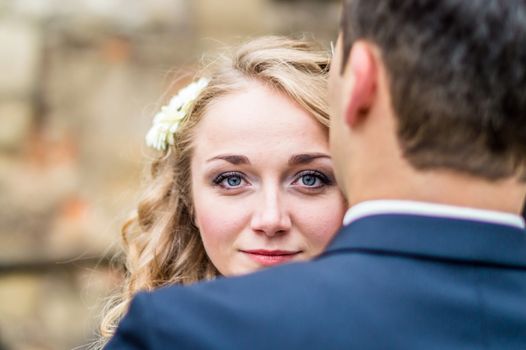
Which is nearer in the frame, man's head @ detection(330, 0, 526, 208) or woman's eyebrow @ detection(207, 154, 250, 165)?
man's head @ detection(330, 0, 526, 208)

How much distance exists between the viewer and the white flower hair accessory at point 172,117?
3139 millimetres

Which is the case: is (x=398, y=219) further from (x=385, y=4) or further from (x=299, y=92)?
(x=299, y=92)

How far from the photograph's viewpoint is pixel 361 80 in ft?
5.64

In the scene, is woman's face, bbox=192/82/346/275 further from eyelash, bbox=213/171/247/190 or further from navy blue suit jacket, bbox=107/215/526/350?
navy blue suit jacket, bbox=107/215/526/350

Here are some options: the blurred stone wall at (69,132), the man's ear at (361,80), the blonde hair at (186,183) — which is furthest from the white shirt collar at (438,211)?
the blurred stone wall at (69,132)

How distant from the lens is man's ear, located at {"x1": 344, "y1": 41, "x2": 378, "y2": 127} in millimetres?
1721

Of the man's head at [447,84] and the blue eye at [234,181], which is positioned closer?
the man's head at [447,84]

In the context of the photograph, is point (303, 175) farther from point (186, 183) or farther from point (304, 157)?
point (186, 183)

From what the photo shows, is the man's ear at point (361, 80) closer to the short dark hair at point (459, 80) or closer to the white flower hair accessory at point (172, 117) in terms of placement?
the short dark hair at point (459, 80)

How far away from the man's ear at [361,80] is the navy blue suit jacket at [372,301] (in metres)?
0.19

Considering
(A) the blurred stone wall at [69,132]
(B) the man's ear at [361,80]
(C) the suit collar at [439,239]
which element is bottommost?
(A) the blurred stone wall at [69,132]

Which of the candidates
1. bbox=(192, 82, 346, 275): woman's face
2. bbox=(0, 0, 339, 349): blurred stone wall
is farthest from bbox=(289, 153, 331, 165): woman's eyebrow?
bbox=(0, 0, 339, 349): blurred stone wall

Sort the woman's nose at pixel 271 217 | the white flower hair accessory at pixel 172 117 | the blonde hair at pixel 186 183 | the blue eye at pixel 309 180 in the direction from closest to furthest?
the woman's nose at pixel 271 217
the blue eye at pixel 309 180
the blonde hair at pixel 186 183
the white flower hair accessory at pixel 172 117

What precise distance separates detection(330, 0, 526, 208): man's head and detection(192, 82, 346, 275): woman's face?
0.92m
